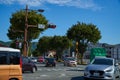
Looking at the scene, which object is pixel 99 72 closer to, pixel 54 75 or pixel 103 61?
pixel 103 61

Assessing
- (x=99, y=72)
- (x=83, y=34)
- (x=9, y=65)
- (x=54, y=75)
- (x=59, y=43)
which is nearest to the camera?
(x=9, y=65)

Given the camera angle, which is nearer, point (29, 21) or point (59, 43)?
point (29, 21)

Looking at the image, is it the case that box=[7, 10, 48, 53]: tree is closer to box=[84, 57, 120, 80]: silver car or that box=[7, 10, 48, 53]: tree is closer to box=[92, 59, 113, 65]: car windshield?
box=[92, 59, 113, 65]: car windshield

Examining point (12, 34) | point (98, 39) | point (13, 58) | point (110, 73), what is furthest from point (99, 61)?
point (98, 39)

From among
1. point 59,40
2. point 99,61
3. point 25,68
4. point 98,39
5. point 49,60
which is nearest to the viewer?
point 99,61

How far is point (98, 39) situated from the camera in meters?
78.9

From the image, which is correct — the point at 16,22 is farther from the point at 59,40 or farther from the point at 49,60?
the point at 59,40

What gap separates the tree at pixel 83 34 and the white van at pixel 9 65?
2367 inches

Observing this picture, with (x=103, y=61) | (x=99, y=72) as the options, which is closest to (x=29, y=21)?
(x=103, y=61)

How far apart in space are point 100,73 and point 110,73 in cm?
69

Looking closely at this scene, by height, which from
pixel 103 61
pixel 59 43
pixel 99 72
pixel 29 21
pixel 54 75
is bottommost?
pixel 54 75

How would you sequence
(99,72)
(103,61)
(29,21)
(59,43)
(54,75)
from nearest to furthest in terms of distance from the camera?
1. (99,72)
2. (103,61)
3. (54,75)
4. (29,21)
5. (59,43)

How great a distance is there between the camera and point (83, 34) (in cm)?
7769

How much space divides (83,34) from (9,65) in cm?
6103
